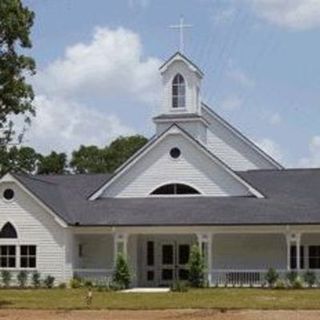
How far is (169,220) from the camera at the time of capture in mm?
45688

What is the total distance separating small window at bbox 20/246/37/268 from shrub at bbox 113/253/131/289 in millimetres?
4626

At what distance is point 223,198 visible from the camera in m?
47.7

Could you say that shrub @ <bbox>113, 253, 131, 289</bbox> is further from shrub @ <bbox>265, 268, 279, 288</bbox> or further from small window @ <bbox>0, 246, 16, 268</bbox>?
shrub @ <bbox>265, 268, 279, 288</bbox>

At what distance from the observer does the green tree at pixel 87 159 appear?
99812 mm

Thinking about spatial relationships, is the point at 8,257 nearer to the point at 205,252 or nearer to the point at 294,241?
the point at 205,252

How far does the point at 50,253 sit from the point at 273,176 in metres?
12.2

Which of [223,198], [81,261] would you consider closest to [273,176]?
[223,198]

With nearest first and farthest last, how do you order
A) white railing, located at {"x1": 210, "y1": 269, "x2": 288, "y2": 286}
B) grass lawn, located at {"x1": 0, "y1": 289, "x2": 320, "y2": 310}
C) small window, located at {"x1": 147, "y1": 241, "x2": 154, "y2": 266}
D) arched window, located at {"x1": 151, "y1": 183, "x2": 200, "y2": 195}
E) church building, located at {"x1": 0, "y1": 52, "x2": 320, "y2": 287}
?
grass lawn, located at {"x1": 0, "y1": 289, "x2": 320, "y2": 310}
white railing, located at {"x1": 210, "y1": 269, "x2": 288, "y2": 286}
church building, located at {"x1": 0, "y1": 52, "x2": 320, "y2": 287}
arched window, located at {"x1": 151, "y1": 183, "x2": 200, "y2": 195}
small window, located at {"x1": 147, "y1": 241, "x2": 154, "y2": 266}

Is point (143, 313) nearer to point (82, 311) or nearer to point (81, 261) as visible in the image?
point (82, 311)

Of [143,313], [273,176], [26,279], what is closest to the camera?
[143,313]

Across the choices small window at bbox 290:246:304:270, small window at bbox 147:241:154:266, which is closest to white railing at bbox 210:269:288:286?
small window at bbox 290:246:304:270

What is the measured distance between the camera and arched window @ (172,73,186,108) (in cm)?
5138

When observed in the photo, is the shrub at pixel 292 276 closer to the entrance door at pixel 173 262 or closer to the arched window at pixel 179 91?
the entrance door at pixel 173 262

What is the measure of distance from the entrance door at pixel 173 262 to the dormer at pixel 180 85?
7.40 meters
